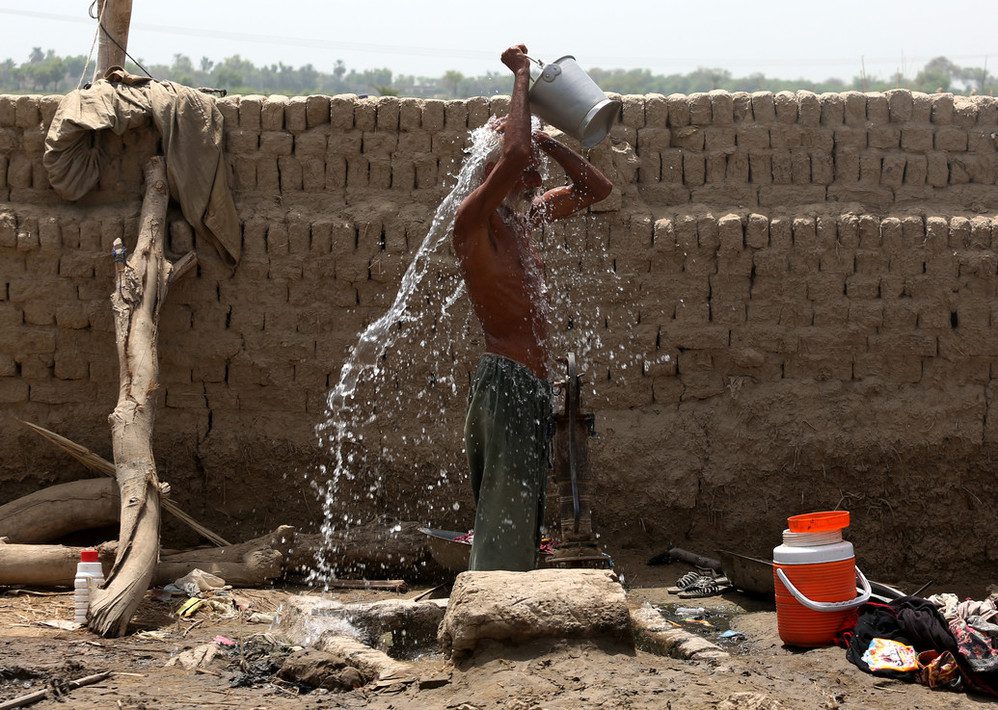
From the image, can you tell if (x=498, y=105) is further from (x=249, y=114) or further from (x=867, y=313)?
(x=867, y=313)

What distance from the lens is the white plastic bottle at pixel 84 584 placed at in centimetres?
577

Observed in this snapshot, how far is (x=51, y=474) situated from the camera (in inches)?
291

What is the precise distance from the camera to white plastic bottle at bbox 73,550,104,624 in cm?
577

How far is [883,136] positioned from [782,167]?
605 millimetres

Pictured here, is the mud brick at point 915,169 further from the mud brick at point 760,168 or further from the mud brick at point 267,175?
the mud brick at point 267,175

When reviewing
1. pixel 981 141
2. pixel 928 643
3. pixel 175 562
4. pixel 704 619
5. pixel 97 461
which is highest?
pixel 981 141

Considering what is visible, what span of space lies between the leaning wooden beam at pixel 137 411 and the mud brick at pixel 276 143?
1.90 ft

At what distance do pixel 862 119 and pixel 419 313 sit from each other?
9.12 feet

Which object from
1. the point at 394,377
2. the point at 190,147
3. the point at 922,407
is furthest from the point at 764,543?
the point at 190,147

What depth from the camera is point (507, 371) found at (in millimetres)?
5012

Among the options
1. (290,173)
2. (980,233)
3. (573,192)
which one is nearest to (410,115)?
(290,173)

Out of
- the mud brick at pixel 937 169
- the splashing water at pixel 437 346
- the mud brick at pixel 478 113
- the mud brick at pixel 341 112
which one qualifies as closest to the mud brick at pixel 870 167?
the mud brick at pixel 937 169

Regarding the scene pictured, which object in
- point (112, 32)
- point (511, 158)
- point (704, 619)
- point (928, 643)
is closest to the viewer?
point (928, 643)

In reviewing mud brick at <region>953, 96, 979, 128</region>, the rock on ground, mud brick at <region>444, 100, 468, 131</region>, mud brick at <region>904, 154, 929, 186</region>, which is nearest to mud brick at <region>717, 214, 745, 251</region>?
mud brick at <region>904, 154, 929, 186</region>
